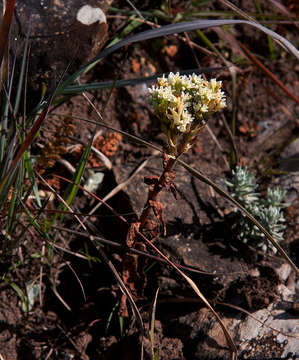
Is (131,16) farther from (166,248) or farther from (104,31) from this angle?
(166,248)

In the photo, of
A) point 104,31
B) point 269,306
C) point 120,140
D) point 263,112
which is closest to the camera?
point 269,306

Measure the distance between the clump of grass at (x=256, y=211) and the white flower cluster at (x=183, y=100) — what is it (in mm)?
809

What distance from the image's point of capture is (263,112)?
3.19 m

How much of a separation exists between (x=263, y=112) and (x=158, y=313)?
1.95m

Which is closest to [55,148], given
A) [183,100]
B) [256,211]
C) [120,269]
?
[120,269]

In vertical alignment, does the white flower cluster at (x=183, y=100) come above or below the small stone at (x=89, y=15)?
below

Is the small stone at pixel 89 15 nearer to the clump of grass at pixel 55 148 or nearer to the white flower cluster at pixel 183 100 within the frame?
the clump of grass at pixel 55 148

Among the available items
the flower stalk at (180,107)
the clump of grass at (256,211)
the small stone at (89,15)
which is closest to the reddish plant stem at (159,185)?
the flower stalk at (180,107)

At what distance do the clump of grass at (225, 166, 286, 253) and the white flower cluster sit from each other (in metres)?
0.81

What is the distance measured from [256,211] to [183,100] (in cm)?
103

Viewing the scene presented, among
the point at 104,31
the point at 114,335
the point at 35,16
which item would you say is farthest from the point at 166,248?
the point at 35,16

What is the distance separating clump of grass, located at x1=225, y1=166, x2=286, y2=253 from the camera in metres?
2.20

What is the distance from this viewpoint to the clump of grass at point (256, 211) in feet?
7.20

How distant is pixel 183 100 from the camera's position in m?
1.60
